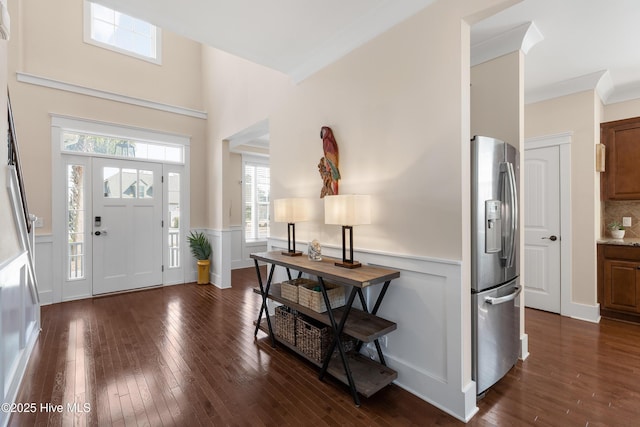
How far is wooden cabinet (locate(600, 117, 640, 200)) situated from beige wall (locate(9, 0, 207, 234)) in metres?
6.17

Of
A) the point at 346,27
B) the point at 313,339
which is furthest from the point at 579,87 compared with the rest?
the point at 313,339

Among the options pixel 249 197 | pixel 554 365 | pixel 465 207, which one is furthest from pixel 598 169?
pixel 249 197

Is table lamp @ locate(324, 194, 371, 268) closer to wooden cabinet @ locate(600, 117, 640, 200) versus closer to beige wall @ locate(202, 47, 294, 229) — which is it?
beige wall @ locate(202, 47, 294, 229)

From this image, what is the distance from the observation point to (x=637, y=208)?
3.63 metres

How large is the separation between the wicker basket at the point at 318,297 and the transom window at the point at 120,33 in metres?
4.86

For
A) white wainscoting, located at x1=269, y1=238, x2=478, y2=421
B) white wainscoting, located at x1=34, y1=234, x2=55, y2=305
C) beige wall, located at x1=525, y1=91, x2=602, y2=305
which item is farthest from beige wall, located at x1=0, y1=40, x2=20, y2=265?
beige wall, located at x1=525, y1=91, x2=602, y2=305

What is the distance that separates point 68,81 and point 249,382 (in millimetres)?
4935

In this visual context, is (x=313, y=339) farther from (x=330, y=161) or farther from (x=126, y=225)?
(x=126, y=225)

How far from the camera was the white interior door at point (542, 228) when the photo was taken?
11.8 ft

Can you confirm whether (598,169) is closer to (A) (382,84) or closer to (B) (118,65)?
(A) (382,84)

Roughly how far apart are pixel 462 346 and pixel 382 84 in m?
1.92

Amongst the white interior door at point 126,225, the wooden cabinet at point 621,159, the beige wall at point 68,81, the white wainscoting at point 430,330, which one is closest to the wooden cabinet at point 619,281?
the wooden cabinet at point 621,159

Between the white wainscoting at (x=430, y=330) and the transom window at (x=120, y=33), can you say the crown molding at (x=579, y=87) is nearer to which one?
the white wainscoting at (x=430, y=330)

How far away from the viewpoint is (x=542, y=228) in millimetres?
3686
